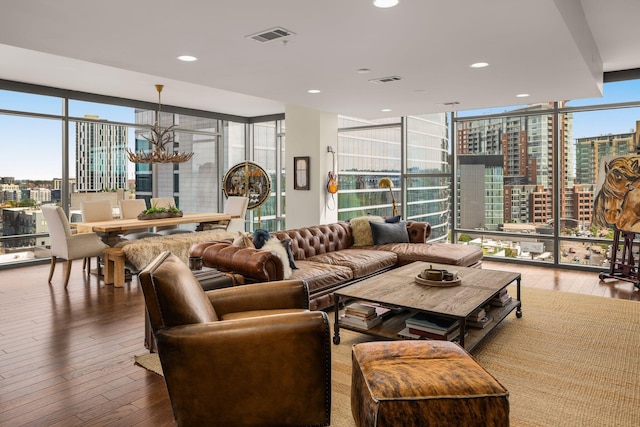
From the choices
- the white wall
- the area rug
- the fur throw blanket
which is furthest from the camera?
the white wall

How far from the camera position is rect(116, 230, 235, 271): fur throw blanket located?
5.41 m

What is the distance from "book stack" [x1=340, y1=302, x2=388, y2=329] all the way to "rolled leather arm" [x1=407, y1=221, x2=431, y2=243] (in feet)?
8.87

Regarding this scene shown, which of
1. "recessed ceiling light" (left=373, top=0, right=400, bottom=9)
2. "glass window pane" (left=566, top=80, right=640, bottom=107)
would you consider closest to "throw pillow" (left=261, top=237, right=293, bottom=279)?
"recessed ceiling light" (left=373, top=0, right=400, bottom=9)

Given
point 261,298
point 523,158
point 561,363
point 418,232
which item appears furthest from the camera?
point 523,158

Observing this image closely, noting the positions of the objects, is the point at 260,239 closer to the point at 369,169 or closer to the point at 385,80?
the point at 385,80

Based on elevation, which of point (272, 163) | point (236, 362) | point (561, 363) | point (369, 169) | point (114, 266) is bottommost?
point (561, 363)

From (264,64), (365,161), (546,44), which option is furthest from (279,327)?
(365,161)

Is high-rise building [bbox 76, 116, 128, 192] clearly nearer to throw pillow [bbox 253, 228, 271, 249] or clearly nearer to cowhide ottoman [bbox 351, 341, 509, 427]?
throw pillow [bbox 253, 228, 271, 249]

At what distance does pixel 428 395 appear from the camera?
175 cm

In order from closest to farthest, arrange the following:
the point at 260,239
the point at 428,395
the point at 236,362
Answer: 1. the point at 428,395
2. the point at 236,362
3. the point at 260,239

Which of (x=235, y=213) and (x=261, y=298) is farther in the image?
(x=235, y=213)

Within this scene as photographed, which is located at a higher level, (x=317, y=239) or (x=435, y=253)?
(x=317, y=239)

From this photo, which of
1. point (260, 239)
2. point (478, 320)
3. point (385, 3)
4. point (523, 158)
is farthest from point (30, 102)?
point (523, 158)

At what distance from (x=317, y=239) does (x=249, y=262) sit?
5.53 feet
